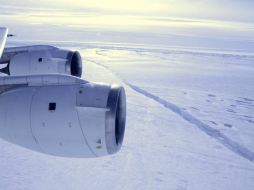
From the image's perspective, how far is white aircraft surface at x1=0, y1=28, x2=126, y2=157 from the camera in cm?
583

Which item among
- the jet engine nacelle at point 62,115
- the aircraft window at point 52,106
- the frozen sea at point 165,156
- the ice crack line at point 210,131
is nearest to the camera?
the jet engine nacelle at point 62,115

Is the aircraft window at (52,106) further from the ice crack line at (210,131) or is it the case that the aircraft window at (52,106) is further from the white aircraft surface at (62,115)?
the ice crack line at (210,131)

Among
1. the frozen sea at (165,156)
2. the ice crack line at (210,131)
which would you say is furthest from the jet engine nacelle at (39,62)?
the ice crack line at (210,131)

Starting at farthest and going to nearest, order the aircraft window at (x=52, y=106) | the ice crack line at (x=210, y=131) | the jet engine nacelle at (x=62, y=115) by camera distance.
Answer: the ice crack line at (x=210, y=131)
the aircraft window at (x=52, y=106)
the jet engine nacelle at (x=62, y=115)

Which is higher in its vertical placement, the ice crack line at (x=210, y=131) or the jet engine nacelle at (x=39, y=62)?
the jet engine nacelle at (x=39, y=62)

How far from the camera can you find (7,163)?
9008 mm

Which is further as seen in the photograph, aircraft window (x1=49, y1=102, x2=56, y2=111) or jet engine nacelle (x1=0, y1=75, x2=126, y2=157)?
aircraft window (x1=49, y1=102, x2=56, y2=111)

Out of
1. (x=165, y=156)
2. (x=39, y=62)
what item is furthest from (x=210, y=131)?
(x=39, y=62)

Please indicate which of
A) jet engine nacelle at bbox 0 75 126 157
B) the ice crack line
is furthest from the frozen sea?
jet engine nacelle at bbox 0 75 126 157

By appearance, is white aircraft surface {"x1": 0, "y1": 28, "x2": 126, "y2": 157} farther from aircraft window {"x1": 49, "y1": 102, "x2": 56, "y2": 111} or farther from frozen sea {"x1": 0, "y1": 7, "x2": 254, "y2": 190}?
frozen sea {"x1": 0, "y1": 7, "x2": 254, "y2": 190}

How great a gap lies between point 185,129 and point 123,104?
23.8ft

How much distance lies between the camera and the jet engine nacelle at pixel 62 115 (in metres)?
5.83

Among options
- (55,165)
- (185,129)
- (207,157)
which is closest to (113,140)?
(55,165)

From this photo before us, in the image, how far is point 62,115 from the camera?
19.4ft
